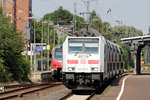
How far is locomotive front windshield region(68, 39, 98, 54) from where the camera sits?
20.1 meters

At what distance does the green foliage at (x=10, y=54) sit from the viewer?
2734 cm

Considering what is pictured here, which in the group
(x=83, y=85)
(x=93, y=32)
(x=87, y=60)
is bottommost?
(x=83, y=85)

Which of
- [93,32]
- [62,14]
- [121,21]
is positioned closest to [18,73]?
[93,32]

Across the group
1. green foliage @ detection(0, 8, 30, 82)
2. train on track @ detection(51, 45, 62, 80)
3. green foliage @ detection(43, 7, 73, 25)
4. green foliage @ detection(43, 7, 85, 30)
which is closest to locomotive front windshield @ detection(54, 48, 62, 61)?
train on track @ detection(51, 45, 62, 80)

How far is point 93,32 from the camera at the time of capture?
2134 centimetres

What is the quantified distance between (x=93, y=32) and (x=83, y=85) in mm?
3378

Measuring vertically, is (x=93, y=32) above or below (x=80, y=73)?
above

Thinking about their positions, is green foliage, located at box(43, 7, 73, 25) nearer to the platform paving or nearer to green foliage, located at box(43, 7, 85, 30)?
green foliage, located at box(43, 7, 85, 30)

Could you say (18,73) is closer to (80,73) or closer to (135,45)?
(80,73)

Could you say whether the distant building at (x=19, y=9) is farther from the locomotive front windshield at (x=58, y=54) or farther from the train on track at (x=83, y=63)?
the train on track at (x=83, y=63)

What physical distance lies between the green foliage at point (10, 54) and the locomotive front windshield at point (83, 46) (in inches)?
303

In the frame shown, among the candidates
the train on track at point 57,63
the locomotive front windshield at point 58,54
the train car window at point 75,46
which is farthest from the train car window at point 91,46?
the locomotive front windshield at point 58,54

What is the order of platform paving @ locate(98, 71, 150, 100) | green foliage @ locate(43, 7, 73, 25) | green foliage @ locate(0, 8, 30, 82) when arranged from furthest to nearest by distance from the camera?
green foliage @ locate(43, 7, 73, 25) < green foliage @ locate(0, 8, 30, 82) < platform paving @ locate(98, 71, 150, 100)

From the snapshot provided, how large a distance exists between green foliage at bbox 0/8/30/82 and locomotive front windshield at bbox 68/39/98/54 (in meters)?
7.70
